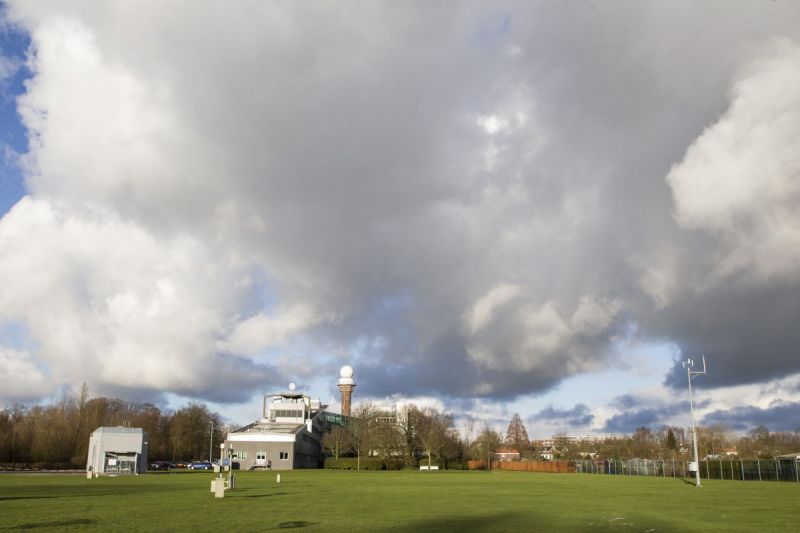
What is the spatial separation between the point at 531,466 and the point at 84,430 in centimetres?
9033

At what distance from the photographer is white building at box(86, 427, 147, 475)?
3295 inches

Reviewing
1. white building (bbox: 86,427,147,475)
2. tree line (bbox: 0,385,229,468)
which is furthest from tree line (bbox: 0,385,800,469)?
white building (bbox: 86,427,147,475)

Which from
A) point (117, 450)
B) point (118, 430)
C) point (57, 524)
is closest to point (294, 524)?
point (57, 524)

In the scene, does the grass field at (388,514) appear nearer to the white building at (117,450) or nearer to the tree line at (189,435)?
the white building at (117,450)

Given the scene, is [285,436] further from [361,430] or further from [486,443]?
[486,443]

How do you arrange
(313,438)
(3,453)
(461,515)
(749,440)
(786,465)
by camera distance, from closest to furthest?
(461,515)
(786,465)
(3,453)
(313,438)
(749,440)

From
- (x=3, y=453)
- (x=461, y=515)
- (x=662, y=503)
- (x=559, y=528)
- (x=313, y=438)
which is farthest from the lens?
(x=313, y=438)

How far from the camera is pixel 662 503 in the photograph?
34.9 m

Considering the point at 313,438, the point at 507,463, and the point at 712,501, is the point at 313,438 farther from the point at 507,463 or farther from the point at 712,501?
the point at 712,501

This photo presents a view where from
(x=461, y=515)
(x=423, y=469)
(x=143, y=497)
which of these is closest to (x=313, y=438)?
(x=423, y=469)

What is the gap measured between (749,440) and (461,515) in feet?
620

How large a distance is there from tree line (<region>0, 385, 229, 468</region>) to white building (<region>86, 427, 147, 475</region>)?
30431mm

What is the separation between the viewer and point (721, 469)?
85.5 meters

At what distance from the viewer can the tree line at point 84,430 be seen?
370ft
